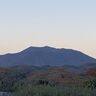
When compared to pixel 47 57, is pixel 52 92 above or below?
below

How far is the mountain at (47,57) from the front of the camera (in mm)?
130125

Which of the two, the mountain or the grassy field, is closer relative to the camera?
the grassy field

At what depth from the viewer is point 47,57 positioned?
136 meters

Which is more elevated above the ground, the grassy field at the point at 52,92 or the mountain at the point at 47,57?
the mountain at the point at 47,57

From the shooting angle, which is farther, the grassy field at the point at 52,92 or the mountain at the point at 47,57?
the mountain at the point at 47,57

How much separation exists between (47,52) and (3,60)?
13.5 meters

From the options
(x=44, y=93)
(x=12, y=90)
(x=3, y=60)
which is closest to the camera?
(x=44, y=93)

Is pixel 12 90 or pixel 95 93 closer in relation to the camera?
pixel 95 93

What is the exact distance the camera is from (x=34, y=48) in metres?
142

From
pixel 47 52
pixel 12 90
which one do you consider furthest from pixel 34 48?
pixel 12 90

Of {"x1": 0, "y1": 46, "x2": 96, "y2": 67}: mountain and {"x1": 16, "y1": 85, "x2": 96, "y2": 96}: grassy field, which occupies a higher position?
{"x1": 0, "y1": 46, "x2": 96, "y2": 67}: mountain

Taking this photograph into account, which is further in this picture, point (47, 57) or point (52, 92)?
point (47, 57)

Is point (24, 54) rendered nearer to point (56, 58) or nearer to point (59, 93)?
point (56, 58)

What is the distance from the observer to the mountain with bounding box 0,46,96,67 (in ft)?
427
